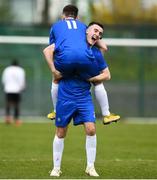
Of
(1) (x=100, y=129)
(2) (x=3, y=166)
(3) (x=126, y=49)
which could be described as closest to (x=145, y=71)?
(3) (x=126, y=49)

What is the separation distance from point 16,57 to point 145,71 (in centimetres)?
476

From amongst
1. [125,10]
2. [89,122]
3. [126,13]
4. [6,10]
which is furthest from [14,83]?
[89,122]

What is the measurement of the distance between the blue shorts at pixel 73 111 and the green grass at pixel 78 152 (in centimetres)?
77

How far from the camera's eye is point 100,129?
78.9 feet

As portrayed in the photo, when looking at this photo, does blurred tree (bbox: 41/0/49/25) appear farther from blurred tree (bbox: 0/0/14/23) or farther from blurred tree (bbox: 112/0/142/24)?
blurred tree (bbox: 112/0/142/24)

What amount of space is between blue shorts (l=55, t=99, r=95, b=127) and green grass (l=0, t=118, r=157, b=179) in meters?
0.77

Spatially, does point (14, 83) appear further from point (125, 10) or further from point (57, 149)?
point (57, 149)

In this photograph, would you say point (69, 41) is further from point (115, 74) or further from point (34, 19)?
point (34, 19)

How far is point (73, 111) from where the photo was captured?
36.8ft

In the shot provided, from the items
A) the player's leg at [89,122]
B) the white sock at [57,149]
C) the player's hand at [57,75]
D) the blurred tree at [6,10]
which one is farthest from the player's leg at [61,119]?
the blurred tree at [6,10]

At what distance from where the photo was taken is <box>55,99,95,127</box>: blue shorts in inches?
441

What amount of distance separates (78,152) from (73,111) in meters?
5.38

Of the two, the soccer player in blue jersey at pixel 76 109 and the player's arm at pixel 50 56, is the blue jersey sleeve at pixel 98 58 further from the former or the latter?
the player's arm at pixel 50 56

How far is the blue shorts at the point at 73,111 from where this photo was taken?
36.7 ft
